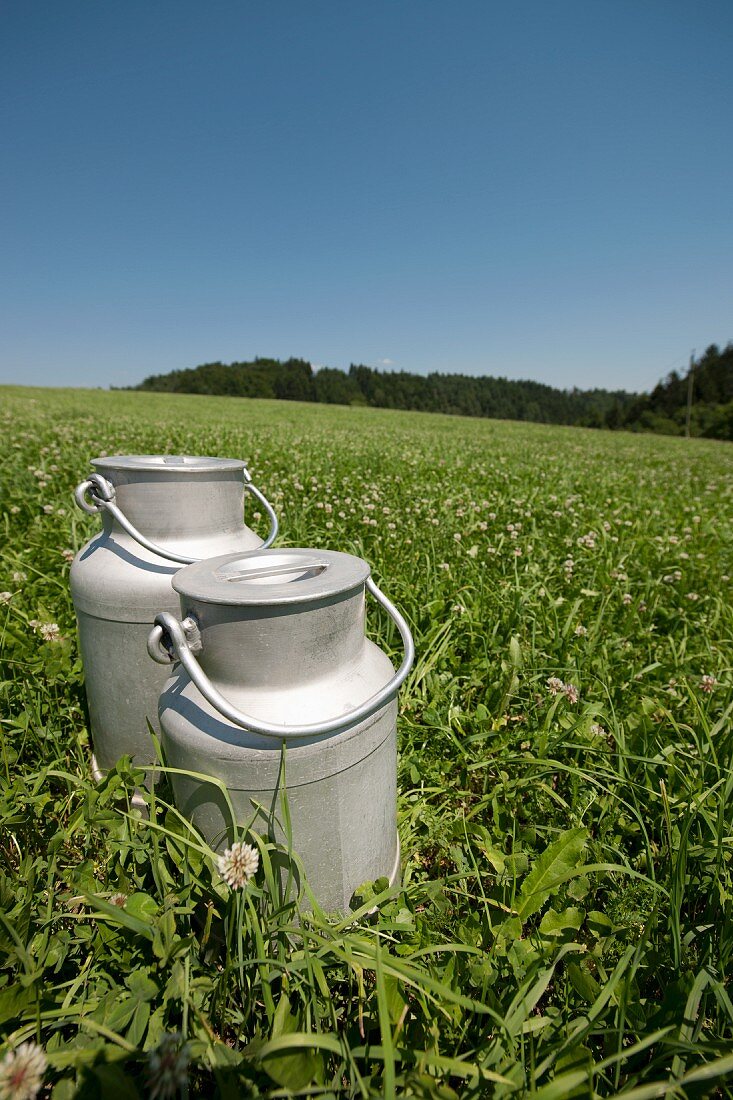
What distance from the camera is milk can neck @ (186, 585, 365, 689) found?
3.81ft

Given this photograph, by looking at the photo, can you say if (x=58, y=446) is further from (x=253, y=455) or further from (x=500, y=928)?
(x=500, y=928)

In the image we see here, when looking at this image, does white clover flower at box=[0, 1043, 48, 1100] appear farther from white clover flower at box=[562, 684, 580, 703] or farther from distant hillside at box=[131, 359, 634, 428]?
distant hillside at box=[131, 359, 634, 428]

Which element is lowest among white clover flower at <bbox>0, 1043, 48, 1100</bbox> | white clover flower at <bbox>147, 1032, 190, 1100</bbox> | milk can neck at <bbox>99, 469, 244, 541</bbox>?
white clover flower at <bbox>0, 1043, 48, 1100</bbox>

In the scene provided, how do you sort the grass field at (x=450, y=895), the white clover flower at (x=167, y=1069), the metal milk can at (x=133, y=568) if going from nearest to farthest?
the white clover flower at (x=167, y=1069), the grass field at (x=450, y=895), the metal milk can at (x=133, y=568)

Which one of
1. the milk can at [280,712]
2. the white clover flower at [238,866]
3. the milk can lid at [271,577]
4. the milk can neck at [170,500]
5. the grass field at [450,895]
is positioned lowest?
the grass field at [450,895]

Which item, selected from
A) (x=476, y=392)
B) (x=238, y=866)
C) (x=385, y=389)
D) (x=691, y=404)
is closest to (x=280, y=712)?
(x=238, y=866)

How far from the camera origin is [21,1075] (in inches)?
31.2

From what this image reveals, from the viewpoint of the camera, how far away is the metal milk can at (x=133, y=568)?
1664 mm

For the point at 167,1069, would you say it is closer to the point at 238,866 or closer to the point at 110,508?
the point at 238,866

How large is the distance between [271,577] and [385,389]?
87.3 metres

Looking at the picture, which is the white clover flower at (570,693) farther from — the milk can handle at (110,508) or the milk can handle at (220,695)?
the milk can handle at (110,508)

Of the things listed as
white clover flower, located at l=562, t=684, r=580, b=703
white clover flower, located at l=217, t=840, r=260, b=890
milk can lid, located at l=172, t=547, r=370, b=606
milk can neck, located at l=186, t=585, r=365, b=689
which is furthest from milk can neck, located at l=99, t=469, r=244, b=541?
white clover flower, located at l=562, t=684, r=580, b=703

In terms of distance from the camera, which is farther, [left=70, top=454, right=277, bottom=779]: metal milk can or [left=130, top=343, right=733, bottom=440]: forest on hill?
[left=130, top=343, right=733, bottom=440]: forest on hill

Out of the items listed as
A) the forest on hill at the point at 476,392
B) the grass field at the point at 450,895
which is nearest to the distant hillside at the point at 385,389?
the forest on hill at the point at 476,392
